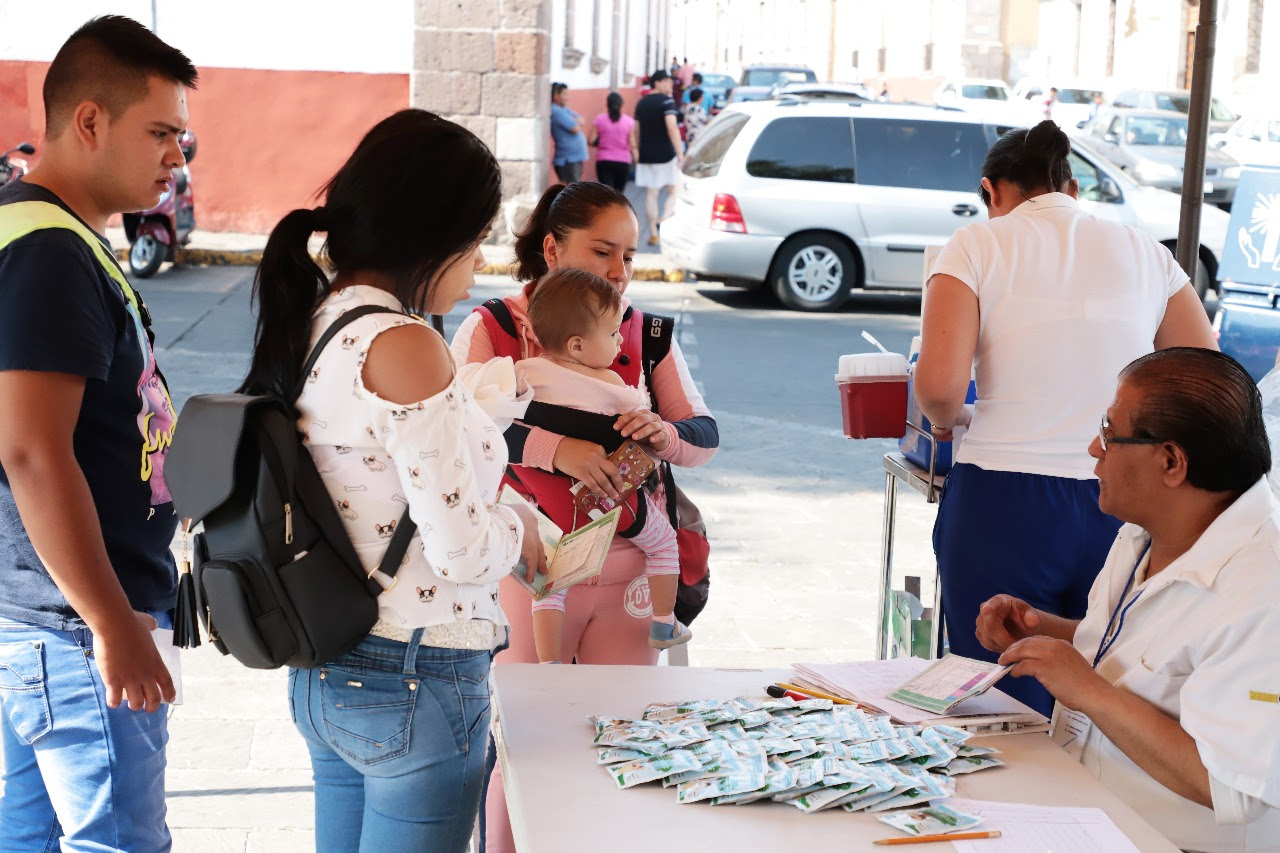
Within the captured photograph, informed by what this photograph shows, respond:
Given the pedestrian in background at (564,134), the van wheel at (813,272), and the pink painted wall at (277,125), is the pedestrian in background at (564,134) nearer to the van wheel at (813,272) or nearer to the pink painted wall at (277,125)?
the pink painted wall at (277,125)

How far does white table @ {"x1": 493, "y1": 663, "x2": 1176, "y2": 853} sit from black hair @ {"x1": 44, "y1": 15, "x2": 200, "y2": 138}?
114 centimetres

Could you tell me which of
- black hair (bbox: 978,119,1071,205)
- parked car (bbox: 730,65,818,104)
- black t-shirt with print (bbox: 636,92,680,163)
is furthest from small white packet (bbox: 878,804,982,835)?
parked car (bbox: 730,65,818,104)

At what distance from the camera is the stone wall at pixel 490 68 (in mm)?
13617

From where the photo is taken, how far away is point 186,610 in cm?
211

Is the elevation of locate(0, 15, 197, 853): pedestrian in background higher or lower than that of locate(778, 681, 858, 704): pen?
higher

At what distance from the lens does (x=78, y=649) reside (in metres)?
2.15

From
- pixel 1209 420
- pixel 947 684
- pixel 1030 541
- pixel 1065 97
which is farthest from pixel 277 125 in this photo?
pixel 1065 97

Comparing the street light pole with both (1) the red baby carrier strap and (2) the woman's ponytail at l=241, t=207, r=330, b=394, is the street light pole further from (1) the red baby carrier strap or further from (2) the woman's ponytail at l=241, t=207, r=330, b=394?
(2) the woman's ponytail at l=241, t=207, r=330, b=394

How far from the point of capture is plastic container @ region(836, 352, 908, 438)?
3734 millimetres

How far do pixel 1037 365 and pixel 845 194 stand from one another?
355 inches

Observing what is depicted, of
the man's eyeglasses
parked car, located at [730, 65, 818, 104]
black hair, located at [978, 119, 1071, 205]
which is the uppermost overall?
parked car, located at [730, 65, 818, 104]

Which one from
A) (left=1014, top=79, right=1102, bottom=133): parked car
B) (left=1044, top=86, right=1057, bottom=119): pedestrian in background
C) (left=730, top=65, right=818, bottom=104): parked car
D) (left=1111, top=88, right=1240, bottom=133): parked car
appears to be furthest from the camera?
(left=730, top=65, right=818, bottom=104): parked car

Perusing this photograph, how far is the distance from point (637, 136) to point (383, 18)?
332 cm

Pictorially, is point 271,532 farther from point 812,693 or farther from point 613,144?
point 613,144
